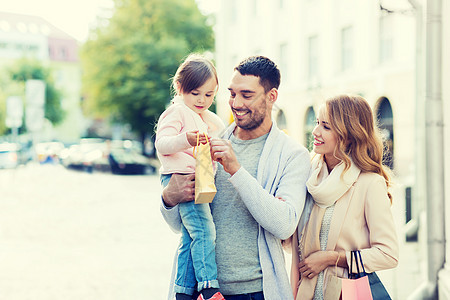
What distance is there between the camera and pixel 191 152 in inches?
115

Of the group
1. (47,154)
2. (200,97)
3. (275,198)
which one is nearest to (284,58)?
(47,154)

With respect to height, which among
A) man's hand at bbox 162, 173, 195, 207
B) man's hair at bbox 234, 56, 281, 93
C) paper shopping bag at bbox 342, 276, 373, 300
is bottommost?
paper shopping bag at bbox 342, 276, 373, 300

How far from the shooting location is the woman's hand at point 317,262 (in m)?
2.78

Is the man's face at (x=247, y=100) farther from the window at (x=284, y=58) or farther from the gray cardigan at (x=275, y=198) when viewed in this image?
the window at (x=284, y=58)

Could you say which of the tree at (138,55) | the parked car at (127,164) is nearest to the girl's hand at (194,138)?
the parked car at (127,164)

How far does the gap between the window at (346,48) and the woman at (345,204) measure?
75.0 feet

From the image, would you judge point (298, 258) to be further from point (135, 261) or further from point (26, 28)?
point (26, 28)

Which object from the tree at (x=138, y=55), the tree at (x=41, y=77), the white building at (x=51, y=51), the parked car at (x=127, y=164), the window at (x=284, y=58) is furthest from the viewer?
the white building at (x=51, y=51)

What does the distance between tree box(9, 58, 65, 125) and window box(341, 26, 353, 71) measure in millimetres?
44449

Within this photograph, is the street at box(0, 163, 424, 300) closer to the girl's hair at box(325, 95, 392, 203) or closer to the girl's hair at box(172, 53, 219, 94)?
the girl's hair at box(325, 95, 392, 203)

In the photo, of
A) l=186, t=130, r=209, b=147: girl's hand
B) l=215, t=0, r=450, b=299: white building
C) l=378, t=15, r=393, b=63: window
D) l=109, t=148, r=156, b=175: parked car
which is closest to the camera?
l=186, t=130, r=209, b=147: girl's hand

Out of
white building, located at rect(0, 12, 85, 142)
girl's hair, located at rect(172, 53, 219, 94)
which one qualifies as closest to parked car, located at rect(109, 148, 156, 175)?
girl's hair, located at rect(172, 53, 219, 94)

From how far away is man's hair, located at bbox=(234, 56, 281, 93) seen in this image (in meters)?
2.80

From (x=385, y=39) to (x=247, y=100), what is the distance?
21.2 m
